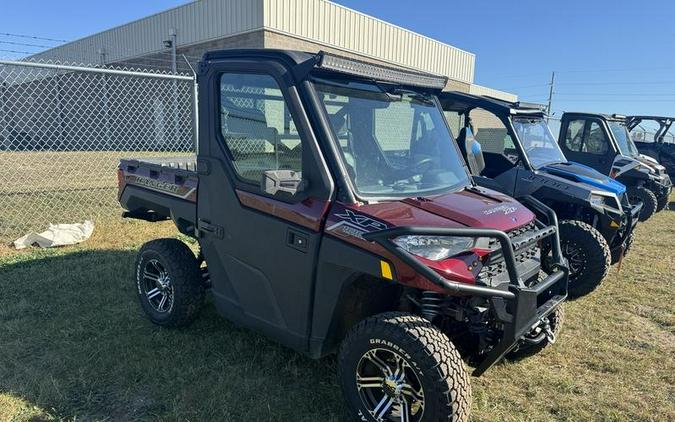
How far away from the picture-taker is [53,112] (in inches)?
875

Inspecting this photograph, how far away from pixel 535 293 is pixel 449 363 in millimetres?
653

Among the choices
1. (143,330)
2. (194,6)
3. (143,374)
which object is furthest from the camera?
(194,6)

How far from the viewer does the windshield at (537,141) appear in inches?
225

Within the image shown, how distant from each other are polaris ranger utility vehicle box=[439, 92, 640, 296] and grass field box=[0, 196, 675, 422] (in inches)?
22.9

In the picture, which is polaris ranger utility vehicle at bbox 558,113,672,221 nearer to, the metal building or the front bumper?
the front bumper

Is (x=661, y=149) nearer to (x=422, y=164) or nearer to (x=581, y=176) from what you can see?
(x=581, y=176)

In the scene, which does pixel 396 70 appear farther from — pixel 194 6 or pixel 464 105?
pixel 194 6

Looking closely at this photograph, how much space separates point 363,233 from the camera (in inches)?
98.6

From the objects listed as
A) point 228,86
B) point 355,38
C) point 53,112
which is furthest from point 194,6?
point 228,86

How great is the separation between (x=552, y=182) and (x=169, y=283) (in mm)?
4273

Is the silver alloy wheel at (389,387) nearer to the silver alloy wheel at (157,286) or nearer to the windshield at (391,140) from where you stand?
the windshield at (391,140)

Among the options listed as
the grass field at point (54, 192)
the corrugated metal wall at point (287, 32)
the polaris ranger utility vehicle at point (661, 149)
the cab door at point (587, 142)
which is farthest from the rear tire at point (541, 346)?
the corrugated metal wall at point (287, 32)

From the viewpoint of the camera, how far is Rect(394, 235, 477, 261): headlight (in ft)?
7.97

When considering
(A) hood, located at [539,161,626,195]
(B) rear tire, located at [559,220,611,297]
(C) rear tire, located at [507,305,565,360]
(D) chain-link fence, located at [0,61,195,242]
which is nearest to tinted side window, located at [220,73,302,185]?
(C) rear tire, located at [507,305,565,360]
